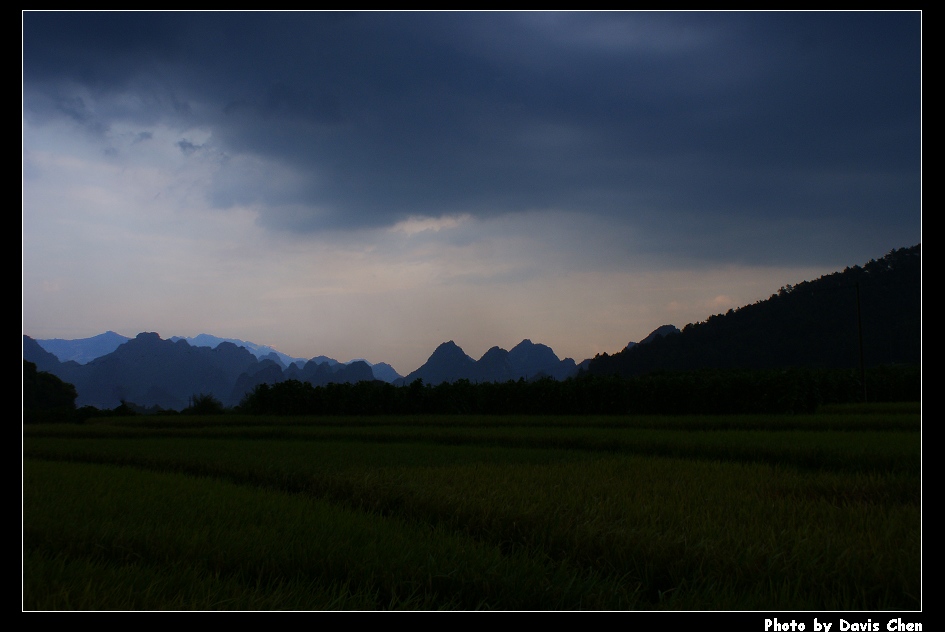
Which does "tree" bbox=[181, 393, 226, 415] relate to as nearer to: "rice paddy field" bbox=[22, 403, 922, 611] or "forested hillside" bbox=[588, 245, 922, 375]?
"rice paddy field" bbox=[22, 403, 922, 611]

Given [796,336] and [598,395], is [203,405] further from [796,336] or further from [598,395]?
[796,336]

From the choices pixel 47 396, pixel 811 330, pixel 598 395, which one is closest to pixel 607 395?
pixel 598 395

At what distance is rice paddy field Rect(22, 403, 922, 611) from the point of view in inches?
113

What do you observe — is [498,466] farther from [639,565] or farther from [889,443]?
[889,443]

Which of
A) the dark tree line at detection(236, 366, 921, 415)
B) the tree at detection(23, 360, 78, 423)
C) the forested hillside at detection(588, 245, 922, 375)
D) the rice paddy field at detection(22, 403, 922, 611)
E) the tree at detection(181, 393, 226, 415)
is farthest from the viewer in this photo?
the forested hillside at detection(588, 245, 922, 375)

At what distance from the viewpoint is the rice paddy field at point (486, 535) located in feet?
9.38

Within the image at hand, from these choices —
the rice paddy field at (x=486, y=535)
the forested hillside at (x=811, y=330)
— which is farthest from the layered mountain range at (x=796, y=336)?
the rice paddy field at (x=486, y=535)

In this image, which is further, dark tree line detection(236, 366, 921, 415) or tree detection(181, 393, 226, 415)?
tree detection(181, 393, 226, 415)

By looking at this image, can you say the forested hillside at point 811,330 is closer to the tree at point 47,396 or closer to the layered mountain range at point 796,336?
the layered mountain range at point 796,336

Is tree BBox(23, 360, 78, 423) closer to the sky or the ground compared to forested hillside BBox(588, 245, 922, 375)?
closer to the ground

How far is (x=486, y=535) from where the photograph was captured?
4.23 meters

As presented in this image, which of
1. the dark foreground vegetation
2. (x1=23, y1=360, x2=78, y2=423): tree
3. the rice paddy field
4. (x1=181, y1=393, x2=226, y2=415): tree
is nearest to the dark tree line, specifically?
the dark foreground vegetation
